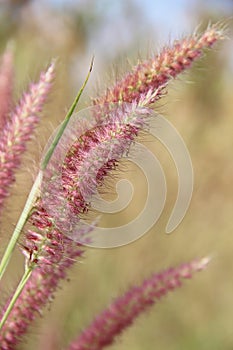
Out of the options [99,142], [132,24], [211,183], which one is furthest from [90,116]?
[132,24]

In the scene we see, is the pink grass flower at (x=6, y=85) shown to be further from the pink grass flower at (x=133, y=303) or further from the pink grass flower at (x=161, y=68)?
the pink grass flower at (x=133, y=303)

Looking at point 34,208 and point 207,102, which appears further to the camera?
point 207,102

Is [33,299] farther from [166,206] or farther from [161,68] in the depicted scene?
[166,206]

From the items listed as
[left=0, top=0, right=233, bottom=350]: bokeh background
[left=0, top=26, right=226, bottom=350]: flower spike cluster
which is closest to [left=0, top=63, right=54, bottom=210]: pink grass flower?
[left=0, top=26, right=226, bottom=350]: flower spike cluster

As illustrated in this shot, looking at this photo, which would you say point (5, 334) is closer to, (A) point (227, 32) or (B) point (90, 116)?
(B) point (90, 116)

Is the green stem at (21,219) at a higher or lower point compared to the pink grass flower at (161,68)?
lower

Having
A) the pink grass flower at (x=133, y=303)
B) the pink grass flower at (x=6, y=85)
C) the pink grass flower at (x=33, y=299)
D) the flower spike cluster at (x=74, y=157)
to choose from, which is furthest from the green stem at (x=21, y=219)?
the pink grass flower at (x=133, y=303)

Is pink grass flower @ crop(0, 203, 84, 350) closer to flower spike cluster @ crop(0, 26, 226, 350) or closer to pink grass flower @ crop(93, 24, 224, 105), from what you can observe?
flower spike cluster @ crop(0, 26, 226, 350)
